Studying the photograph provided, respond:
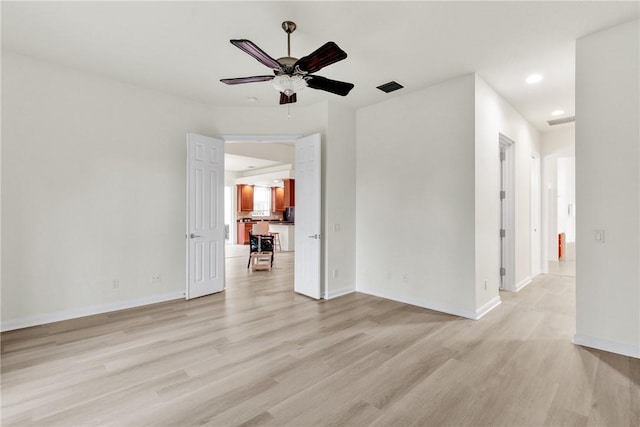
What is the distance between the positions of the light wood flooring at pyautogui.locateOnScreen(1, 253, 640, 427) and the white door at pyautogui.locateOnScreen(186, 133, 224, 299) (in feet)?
2.44

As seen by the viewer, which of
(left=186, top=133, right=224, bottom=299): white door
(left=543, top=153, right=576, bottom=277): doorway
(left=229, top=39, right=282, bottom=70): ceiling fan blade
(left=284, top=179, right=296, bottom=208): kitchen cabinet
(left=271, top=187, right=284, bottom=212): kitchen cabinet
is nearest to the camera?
(left=229, top=39, right=282, bottom=70): ceiling fan blade

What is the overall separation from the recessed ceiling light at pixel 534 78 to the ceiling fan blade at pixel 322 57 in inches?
109

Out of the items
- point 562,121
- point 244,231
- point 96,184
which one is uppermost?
point 562,121

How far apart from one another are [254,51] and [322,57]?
51cm

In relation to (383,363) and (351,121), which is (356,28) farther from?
(383,363)

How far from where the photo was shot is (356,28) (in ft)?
9.16

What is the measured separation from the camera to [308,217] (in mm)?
4711

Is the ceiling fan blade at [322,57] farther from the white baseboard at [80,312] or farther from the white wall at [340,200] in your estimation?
the white baseboard at [80,312]

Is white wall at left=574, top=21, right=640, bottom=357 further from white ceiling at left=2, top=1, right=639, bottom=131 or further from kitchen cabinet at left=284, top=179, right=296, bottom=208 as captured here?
kitchen cabinet at left=284, top=179, right=296, bottom=208

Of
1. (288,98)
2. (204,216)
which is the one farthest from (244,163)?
(288,98)

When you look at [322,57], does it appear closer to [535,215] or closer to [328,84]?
[328,84]

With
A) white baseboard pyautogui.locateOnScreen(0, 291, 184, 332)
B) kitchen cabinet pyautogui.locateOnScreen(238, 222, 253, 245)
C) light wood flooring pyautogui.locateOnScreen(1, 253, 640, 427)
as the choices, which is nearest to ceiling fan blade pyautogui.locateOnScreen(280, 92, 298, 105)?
light wood flooring pyautogui.locateOnScreen(1, 253, 640, 427)

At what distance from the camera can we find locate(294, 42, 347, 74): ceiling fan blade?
225 cm

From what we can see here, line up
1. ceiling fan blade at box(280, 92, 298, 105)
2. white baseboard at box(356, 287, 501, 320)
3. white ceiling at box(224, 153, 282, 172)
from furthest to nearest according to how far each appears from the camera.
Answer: white ceiling at box(224, 153, 282, 172) < white baseboard at box(356, 287, 501, 320) < ceiling fan blade at box(280, 92, 298, 105)
